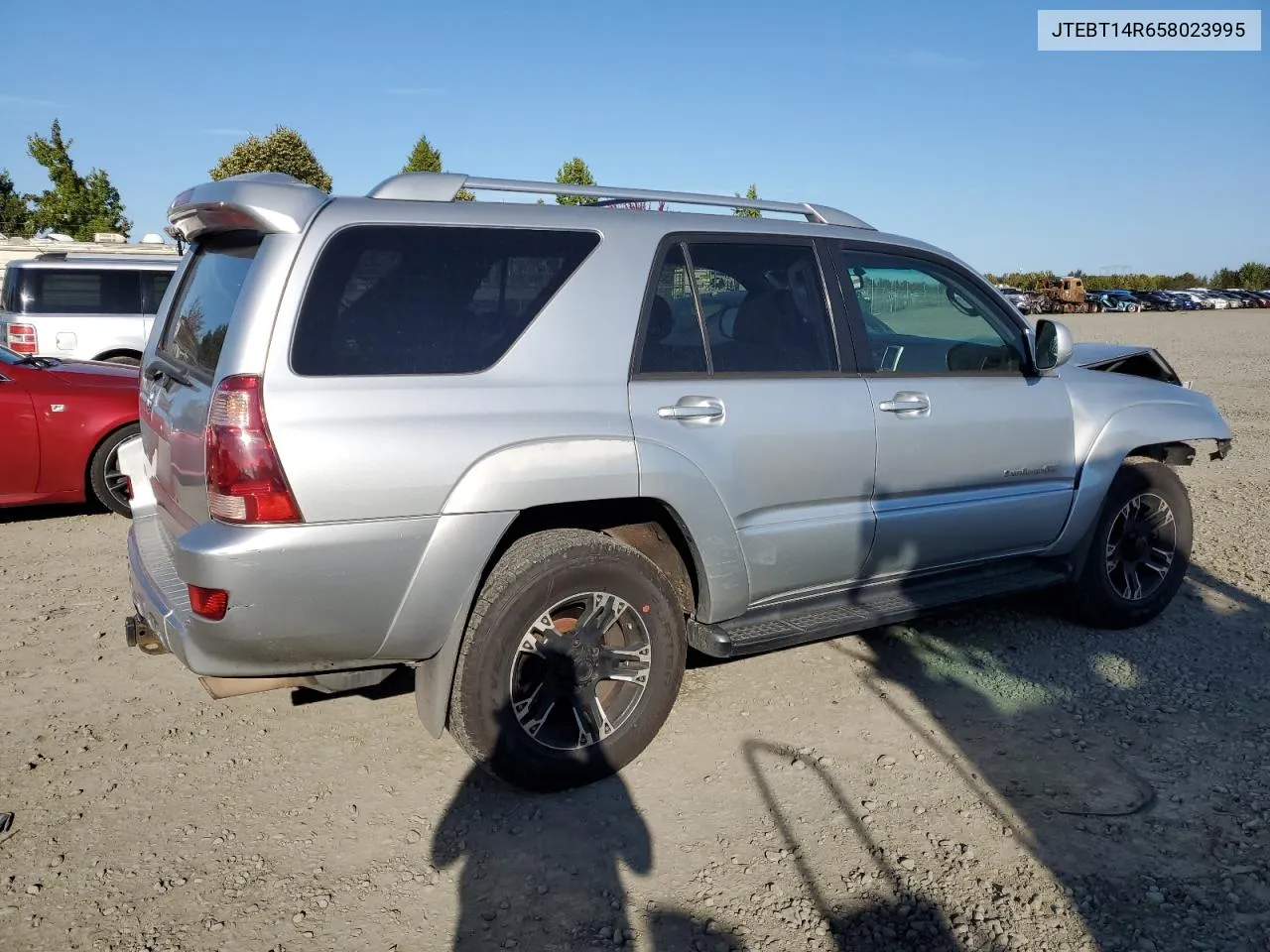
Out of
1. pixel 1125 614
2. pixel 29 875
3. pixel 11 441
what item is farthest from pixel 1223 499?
pixel 11 441

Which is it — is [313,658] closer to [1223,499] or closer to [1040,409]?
[1040,409]

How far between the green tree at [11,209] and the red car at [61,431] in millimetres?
42061

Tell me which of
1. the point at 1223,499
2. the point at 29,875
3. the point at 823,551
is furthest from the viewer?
the point at 1223,499

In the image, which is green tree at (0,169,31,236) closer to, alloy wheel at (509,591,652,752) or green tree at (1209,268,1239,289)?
alloy wheel at (509,591,652,752)

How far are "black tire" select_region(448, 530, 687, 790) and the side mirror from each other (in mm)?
2091

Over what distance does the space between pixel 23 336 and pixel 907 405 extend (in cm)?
1060

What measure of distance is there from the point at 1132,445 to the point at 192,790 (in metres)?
4.22

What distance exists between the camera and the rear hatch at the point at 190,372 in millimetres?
3059

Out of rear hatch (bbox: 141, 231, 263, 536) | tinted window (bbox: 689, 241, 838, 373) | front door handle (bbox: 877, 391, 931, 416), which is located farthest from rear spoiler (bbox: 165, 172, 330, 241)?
front door handle (bbox: 877, 391, 931, 416)

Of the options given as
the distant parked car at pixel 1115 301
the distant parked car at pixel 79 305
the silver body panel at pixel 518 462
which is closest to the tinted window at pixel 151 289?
the distant parked car at pixel 79 305

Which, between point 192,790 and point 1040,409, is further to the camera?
point 1040,409

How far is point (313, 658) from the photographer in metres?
3.05

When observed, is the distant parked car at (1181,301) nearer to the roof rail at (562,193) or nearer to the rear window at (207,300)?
the roof rail at (562,193)

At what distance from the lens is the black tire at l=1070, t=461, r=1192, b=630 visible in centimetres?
477
